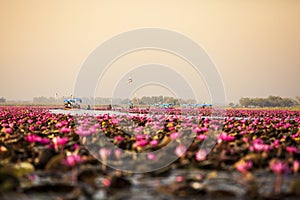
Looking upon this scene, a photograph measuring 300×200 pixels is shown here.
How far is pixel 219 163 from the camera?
6051mm

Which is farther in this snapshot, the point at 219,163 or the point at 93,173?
the point at 219,163

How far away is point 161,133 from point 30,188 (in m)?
5.49

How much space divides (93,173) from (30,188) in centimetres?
85

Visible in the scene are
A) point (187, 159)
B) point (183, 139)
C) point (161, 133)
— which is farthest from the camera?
point (161, 133)

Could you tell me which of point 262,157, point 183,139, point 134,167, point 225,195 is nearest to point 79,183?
point 134,167

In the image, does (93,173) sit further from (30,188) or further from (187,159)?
(187,159)

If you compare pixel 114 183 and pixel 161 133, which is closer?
pixel 114 183

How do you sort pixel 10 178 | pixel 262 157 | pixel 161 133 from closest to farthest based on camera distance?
pixel 10 178
pixel 262 157
pixel 161 133

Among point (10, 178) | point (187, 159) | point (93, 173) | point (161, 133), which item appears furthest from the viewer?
point (161, 133)

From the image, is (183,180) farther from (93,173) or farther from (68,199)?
(68,199)

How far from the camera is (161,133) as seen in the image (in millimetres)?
9859

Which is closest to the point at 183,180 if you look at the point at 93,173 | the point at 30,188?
the point at 93,173

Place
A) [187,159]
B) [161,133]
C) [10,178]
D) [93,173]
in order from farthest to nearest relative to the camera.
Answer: [161,133]
[187,159]
[93,173]
[10,178]

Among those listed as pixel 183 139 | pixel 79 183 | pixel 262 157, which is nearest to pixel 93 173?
pixel 79 183
